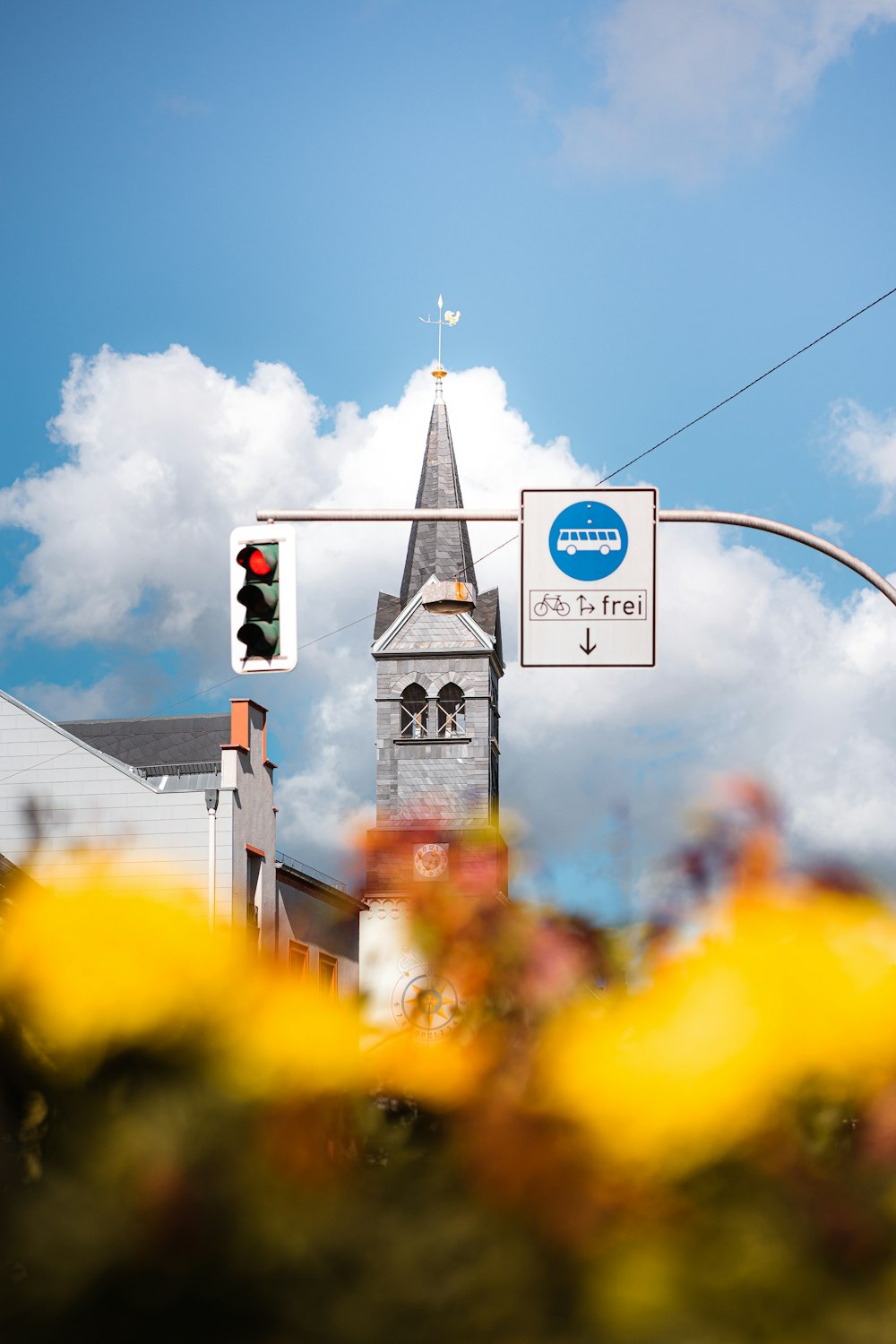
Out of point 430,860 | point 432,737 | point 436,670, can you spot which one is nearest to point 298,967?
point 430,860

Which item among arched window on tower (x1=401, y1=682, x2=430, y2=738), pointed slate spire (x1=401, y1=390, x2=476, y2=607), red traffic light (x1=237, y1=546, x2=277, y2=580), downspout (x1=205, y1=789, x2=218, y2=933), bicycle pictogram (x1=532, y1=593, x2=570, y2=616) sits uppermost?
pointed slate spire (x1=401, y1=390, x2=476, y2=607)

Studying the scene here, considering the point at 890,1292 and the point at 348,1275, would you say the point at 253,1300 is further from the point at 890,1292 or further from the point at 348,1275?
the point at 890,1292

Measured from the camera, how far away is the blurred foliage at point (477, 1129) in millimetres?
3137

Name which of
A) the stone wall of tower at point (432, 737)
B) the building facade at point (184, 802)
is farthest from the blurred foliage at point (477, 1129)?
the stone wall of tower at point (432, 737)

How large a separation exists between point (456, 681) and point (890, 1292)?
45772mm

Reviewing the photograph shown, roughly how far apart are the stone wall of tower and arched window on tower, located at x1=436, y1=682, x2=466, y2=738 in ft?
0.56

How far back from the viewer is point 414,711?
162ft

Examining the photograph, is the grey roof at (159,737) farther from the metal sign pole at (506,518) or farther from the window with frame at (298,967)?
the window with frame at (298,967)

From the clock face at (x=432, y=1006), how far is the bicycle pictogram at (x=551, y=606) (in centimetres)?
588

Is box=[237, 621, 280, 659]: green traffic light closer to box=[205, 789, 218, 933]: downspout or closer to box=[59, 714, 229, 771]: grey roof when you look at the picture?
box=[205, 789, 218, 933]: downspout

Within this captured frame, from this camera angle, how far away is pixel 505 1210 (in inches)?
132

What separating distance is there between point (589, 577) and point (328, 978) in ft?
18.5

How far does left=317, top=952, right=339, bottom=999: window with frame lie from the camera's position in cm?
426

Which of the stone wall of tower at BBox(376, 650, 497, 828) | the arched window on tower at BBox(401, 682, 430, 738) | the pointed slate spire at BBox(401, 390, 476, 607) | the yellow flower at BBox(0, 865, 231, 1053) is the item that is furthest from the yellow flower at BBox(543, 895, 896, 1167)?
the pointed slate spire at BBox(401, 390, 476, 607)
